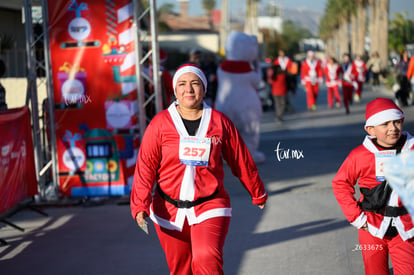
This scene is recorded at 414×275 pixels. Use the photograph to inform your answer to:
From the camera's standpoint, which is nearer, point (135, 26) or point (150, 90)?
point (135, 26)

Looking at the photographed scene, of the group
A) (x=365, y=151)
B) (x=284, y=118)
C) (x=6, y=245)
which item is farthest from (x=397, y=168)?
(x=284, y=118)

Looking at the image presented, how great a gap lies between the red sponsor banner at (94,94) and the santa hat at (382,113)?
516cm

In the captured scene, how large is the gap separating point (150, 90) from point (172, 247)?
536 centimetres

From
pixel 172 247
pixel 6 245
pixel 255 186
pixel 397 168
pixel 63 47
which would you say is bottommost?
pixel 6 245

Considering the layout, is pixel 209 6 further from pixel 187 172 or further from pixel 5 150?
pixel 187 172

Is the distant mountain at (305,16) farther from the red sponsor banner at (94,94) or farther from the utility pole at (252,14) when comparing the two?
the utility pole at (252,14)

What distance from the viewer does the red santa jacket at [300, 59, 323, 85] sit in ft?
74.2

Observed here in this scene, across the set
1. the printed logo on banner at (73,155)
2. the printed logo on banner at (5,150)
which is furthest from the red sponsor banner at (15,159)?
the printed logo on banner at (73,155)

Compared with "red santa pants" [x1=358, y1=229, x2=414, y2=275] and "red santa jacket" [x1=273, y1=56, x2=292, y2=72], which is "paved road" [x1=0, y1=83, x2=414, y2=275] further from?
"red santa jacket" [x1=273, y1=56, x2=292, y2=72]

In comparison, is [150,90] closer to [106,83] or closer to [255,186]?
[106,83]

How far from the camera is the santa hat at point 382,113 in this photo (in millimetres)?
4395

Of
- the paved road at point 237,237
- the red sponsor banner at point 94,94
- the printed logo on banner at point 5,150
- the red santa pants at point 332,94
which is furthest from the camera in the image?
the red santa pants at point 332,94

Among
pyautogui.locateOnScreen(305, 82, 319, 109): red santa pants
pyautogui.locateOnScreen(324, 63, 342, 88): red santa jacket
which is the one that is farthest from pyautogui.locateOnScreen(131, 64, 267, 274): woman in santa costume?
pyautogui.locateOnScreen(305, 82, 319, 109): red santa pants

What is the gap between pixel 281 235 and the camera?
748 cm
